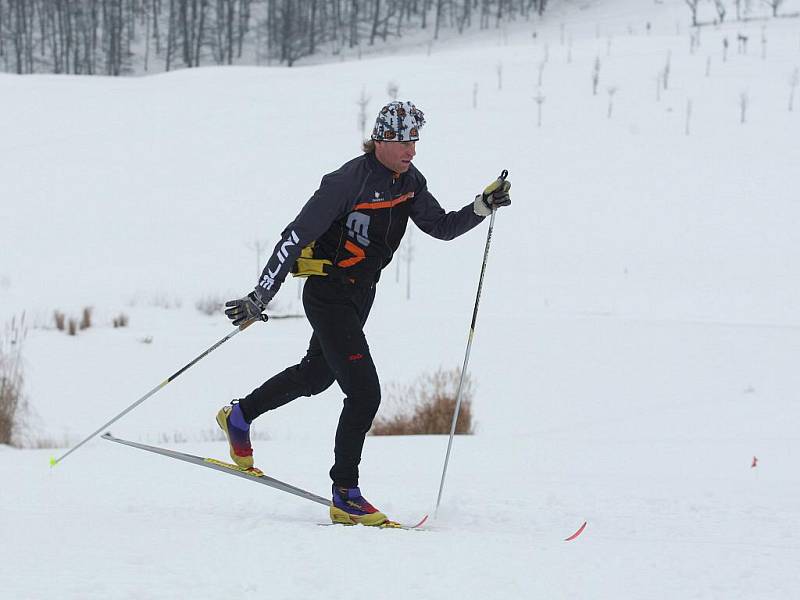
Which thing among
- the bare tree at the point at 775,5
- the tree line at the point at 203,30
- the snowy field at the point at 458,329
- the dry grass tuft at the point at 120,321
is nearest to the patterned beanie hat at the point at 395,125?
the snowy field at the point at 458,329

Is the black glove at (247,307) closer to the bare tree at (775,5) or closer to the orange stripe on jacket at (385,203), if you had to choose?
the orange stripe on jacket at (385,203)

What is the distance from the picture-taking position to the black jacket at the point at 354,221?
3.99 metres

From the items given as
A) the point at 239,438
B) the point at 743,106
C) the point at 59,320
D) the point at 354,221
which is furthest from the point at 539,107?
the point at 354,221

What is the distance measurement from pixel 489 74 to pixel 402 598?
27435 mm

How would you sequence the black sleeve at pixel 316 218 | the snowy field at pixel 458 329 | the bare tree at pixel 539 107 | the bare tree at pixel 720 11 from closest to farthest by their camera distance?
1. the snowy field at pixel 458 329
2. the black sleeve at pixel 316 218
3. the bare tree at pixel 539 107
4. the bare tree at pixel 720 11

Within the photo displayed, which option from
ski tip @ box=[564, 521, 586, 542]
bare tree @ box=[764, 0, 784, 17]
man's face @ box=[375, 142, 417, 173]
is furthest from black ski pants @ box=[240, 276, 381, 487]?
bare tree @ box=[764, 0, 784, 17]

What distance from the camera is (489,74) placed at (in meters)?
28.9

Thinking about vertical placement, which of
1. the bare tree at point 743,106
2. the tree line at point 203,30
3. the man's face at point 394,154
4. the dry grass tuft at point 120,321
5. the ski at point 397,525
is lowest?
the dry grass tuft at point 120,321

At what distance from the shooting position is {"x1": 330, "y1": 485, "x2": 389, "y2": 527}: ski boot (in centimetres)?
412

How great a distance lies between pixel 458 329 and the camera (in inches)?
461

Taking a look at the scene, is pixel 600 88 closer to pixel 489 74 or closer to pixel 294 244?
pixel 489 74

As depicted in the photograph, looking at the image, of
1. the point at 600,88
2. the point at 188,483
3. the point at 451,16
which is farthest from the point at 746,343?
the point at 451,16

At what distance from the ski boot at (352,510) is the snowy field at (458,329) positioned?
15cm

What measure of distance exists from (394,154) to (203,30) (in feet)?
190
